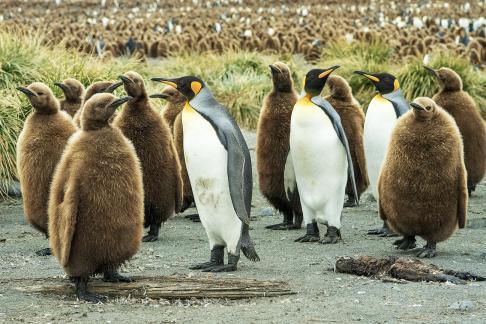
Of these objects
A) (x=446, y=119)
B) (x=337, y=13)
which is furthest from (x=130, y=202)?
(x=337, y=13)

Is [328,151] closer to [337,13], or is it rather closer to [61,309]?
[61,309]

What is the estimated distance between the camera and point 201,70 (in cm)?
1616

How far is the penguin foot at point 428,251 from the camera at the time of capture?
688cm

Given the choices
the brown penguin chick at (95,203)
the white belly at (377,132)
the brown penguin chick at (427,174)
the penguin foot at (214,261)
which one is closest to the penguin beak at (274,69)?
the white belly at (377,132)

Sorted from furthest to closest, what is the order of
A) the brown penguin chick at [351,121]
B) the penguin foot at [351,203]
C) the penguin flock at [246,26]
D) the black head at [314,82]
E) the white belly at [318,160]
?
the penguin flock at [246,26], the penguin foot at [351,203], the brown penguin chick at [351,121], the black head at [314,82], the white belly at [318,160]

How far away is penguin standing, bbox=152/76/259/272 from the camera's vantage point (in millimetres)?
6227

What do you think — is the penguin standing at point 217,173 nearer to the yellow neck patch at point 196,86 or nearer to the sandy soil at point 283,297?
the yellow neck patch at point 196,86

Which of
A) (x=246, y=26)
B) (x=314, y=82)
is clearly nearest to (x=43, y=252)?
(x=314, y=82)

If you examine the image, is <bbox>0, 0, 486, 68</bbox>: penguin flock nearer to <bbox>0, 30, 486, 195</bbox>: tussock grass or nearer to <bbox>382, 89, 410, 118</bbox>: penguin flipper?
<bbox>0, 30, 486, 195</bbox>: tussock grass

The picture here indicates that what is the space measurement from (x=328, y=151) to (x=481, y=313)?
2455 mm

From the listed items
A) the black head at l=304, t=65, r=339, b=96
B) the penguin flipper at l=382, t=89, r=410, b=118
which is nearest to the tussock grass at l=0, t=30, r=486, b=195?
the black head at l=304, t=65, r=339, b=96

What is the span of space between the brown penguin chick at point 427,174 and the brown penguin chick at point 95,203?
79.6 inches

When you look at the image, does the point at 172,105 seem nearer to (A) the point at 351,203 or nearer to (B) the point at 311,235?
(A) the point at 351,203

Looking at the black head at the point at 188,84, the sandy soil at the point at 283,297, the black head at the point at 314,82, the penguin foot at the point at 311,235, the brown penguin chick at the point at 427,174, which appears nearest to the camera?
the sandy soil at the point at 283,297
